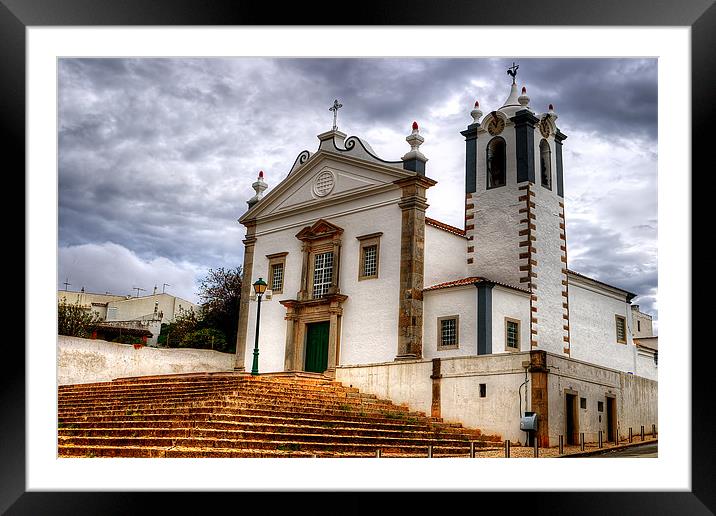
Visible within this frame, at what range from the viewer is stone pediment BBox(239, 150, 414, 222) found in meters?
18.0

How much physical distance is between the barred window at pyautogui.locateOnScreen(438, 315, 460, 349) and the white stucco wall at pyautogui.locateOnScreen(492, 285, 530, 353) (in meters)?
0.76

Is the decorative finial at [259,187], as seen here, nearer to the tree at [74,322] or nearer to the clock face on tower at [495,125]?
the clock face on tower at [495,125]

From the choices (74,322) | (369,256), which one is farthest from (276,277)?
(74,322)

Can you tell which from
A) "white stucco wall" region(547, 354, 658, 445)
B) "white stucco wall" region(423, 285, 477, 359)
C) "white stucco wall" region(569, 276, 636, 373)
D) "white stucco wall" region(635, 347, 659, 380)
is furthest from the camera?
Answer: "white stucco wall" region(635, 347, 659, 380)

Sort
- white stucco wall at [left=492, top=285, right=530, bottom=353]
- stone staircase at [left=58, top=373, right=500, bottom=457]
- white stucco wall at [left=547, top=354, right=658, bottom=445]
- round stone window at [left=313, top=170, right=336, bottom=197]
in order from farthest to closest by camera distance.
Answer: round stone window at [left=313, top=170, right=336, bottom=197] < white stucco wall at [left=492, top=285, right=530, bottom=353] < white stucco wall at [left=547, top=354, right=658, bottom=445] < stone staircase at [left=58, top=373, right=500, bottom=457]

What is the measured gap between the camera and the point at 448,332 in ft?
54.3

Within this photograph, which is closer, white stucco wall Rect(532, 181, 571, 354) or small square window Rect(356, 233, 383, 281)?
small square window Rect(356, 233, 383, 281)

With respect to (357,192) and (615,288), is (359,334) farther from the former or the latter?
(615,288)

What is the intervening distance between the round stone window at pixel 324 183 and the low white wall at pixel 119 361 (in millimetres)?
5232

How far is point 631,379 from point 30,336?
1267 cm

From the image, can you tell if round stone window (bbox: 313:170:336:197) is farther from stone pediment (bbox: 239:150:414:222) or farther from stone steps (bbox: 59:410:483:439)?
stone steps (bbox: 59:410:483:439)

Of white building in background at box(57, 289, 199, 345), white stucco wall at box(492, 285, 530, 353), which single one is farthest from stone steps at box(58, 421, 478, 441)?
white building in background at box(57, 289, 199, 345)

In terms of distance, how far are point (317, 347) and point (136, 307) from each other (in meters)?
16.5
